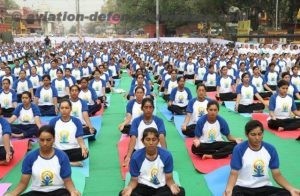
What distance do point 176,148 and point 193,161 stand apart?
819mm

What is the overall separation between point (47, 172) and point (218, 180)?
206cm

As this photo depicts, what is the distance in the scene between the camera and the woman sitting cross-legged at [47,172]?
3650 millimetres

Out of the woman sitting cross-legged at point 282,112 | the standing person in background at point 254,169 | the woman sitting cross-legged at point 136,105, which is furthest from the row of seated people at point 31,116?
the standing person in background at point 254,169

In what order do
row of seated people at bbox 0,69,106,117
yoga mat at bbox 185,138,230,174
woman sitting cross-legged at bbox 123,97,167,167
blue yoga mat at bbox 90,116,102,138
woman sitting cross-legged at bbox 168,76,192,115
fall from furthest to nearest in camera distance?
woman sitting cross-legged at bbox 168,76,192,115, row of seated people at bbox 0,69,106,117, blue yoga mat at bbox 90,116,102,138, yoga mat at bbox 185,138,230,174, woman sitting cross-legged at bbox 123,97,167,167

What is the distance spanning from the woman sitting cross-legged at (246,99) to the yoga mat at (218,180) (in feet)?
11.9

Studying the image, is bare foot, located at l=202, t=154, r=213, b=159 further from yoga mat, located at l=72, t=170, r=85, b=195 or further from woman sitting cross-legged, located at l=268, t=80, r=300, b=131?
woman sitting cross-legged, located at l=268, t=80, r=300, b=131

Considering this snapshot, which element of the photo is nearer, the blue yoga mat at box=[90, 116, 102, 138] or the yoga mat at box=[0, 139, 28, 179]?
the yoga mat at box=[0, 139, 28, 179]

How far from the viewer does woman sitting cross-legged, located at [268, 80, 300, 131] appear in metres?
7.06

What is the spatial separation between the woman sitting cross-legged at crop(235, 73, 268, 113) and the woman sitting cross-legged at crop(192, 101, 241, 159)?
122 inches

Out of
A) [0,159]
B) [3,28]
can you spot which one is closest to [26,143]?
[0,159]

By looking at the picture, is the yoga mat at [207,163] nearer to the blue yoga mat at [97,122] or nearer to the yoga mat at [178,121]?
the yoga mat at [178,121]

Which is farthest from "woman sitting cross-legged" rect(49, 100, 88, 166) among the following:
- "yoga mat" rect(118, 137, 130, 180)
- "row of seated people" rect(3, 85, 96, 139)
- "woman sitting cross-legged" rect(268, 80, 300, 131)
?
"woman sitting cross-legged" rect(268, 80, 300, 131)

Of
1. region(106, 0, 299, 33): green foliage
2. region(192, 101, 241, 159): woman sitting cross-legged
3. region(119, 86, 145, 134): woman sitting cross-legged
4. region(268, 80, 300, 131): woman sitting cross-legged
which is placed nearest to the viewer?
region(192, 101, 241, 159): woman sitting cross-legged

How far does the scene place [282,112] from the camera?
7.20 metres
